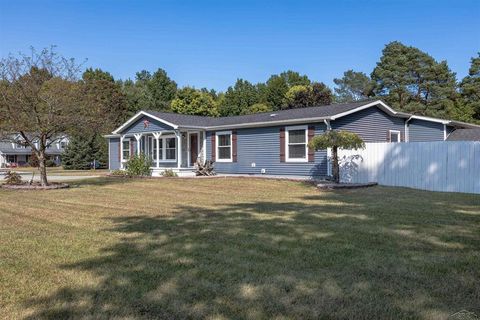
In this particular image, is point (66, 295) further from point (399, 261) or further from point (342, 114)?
point (342, 114)

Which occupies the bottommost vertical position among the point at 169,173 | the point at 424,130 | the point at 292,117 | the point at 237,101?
the point at 169,173

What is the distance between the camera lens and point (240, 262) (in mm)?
5168

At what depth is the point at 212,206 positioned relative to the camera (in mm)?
10375

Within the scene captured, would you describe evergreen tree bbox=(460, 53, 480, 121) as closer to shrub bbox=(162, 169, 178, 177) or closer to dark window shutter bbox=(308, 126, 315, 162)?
dark window shutter bbox=(308, 126, 315, 162)

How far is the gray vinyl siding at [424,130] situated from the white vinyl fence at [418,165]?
683 cm

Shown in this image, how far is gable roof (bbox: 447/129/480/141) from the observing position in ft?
70.7

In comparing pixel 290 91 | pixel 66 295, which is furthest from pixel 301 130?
pixel 290 91

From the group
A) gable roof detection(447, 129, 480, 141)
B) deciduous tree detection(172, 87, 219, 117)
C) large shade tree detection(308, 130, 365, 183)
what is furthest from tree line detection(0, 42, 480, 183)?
gable roof detection(447, 129, 480, 141)

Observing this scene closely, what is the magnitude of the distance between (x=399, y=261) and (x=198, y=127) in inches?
728

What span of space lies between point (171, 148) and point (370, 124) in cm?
1150

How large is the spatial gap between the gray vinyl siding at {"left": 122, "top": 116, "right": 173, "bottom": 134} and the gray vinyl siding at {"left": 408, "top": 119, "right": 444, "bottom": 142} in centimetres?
1237

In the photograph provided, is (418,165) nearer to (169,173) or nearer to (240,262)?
(240,262)

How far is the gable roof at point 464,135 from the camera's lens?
21556 millimetres

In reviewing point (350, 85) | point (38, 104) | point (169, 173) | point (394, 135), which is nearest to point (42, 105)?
point (38, 104)
